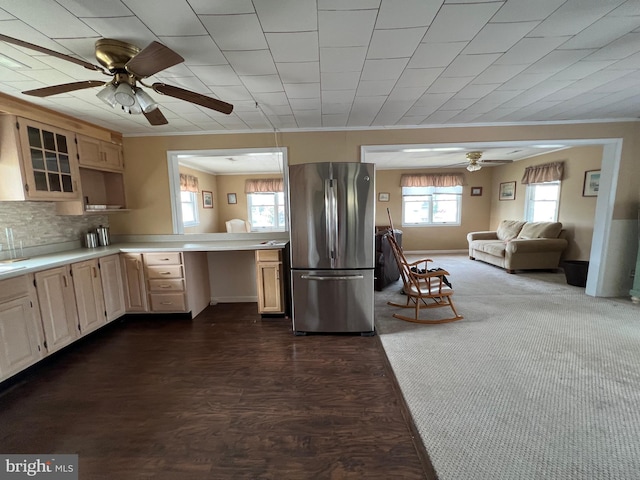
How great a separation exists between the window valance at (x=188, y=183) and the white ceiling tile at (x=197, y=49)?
3827mm

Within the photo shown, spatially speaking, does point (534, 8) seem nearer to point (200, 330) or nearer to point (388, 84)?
point (388, 84)

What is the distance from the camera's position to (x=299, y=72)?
6.78ft

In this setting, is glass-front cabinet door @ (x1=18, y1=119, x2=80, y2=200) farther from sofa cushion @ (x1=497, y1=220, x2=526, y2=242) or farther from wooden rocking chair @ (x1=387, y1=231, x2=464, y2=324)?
sofa cushion @ (x1=497, y1=220, x2=526, y2=242)

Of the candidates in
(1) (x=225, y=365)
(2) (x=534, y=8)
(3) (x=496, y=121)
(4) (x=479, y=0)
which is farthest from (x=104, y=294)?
(3) (x=496, y=121)

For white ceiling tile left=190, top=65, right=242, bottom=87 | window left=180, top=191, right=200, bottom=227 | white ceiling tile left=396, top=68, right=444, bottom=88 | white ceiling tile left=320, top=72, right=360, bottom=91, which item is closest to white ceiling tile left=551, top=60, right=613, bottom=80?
white ceiling tile left=396, top=68, right=444, bottom=88

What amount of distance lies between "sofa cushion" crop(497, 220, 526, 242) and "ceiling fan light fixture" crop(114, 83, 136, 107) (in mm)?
6820

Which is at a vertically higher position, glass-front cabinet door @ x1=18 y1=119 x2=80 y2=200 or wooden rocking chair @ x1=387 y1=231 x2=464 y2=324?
glass-front cabinet door @ x1=18 y1=119 x2=80 y2=200

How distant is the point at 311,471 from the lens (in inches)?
55.2

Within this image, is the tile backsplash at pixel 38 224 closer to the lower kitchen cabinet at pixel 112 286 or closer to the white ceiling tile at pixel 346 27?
the lower kitchen cabinet at pixel 112 286

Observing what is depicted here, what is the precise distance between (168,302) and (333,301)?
207cm

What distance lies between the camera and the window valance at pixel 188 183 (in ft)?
17.4

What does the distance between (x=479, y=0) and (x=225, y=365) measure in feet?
10.1

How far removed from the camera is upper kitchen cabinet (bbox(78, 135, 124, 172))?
3002mm

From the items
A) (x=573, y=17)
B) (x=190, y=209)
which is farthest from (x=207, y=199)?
(x=573, y=17)
